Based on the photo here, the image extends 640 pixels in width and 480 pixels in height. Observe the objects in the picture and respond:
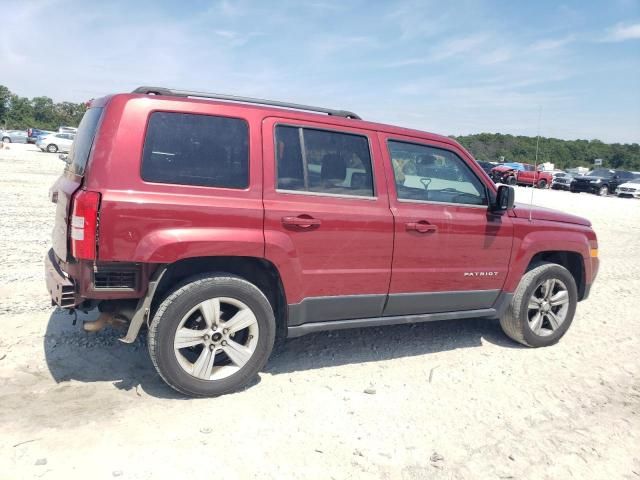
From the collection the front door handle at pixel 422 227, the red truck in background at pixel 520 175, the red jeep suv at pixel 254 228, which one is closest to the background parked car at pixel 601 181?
the red truck in background at pixel 520 175

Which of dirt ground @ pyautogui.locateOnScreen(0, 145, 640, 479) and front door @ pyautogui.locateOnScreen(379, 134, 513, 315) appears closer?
dirt ground @ pyautogui.locateOnScreen(0, 145, 640, 479)

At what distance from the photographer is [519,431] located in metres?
3.31

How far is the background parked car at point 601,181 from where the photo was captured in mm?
30359

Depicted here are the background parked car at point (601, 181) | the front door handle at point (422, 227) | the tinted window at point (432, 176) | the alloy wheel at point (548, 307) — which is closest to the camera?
the front door handle at point (422, 227)

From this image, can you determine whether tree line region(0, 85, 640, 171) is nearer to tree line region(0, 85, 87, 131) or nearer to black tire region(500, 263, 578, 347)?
tree line region(0, 85, 87, 131)

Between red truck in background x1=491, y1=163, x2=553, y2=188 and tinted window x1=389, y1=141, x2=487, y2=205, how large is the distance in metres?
28.7

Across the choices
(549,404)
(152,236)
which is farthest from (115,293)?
(549,404)

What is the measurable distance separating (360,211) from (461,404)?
1.58m

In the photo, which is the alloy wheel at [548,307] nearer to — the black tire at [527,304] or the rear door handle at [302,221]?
the black tire at [527,304]

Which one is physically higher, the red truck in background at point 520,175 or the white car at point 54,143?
the white car at point 54,143

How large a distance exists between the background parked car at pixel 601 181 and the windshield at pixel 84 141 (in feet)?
Answer: 106

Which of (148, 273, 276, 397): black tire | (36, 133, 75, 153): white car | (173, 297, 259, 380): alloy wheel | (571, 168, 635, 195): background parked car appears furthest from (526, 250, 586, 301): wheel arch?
(36, 133, 75, 153): white car

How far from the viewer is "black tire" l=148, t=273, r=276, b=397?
10.7 feet

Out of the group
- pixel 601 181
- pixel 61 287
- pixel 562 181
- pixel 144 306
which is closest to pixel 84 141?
pixel 61 287
